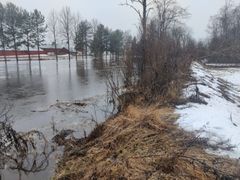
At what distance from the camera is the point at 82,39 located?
239 feet

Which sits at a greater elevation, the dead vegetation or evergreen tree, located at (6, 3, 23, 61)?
evergreen tree, located at (6, 3, 23, 61)

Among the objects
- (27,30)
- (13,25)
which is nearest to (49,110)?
(13,25)

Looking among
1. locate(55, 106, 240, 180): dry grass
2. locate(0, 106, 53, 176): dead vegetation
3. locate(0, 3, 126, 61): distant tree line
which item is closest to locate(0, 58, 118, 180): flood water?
locate(0, 106, 53, 176): dead vegetation

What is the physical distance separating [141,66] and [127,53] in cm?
103

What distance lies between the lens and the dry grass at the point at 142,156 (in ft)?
16.6

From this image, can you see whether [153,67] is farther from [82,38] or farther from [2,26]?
[82,38]

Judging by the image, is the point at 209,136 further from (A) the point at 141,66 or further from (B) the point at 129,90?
(A) the point at 141,66

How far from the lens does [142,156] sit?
552cm

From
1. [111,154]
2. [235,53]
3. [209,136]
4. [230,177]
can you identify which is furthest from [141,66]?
[235,53]

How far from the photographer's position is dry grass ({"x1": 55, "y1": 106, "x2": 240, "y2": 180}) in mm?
5047

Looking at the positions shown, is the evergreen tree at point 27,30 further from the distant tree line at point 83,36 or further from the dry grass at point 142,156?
the dry grass at point 142,156

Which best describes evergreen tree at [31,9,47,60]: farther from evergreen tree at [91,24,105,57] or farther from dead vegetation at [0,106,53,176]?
dead vegetation at [0,106,53,176]

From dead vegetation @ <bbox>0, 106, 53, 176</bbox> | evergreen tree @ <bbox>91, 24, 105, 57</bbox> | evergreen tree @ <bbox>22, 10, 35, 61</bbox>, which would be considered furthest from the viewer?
evergreen tree @ <bbox>91, 24, 105, 57</bbox>

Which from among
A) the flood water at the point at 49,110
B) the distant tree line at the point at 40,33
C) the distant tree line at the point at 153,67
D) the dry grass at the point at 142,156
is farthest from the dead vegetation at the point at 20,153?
the distant tree line at the point at 40,33
